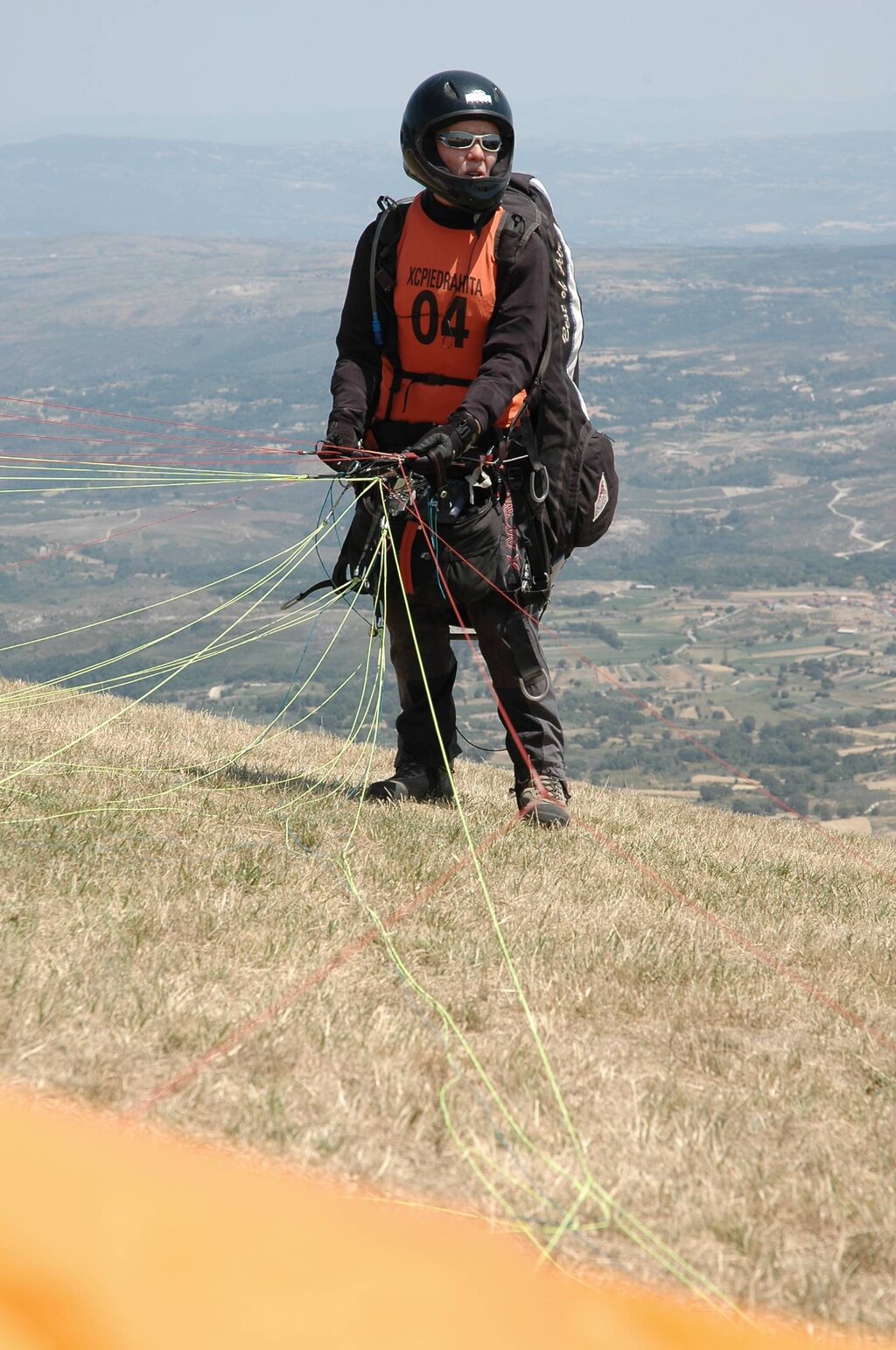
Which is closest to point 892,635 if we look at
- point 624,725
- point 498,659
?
point 624,725

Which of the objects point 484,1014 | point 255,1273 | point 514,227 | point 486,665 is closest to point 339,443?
point 514,227

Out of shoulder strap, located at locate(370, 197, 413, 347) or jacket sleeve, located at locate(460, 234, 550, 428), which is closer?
jacket sleeve, located at locate(460, 234, 550, 428)

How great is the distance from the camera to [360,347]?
677 centimetres

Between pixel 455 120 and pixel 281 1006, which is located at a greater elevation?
pixel 455 120

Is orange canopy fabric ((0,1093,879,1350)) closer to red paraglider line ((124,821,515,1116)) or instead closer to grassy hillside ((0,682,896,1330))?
grassy hillside ((0,682,896,1330))

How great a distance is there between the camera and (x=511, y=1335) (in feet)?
8.86

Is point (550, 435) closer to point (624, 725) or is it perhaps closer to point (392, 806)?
point (392, 806)

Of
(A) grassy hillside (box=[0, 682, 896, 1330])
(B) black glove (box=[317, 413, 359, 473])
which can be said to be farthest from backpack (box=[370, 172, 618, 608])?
(A) grassy hillside (box=[0, 682, 896, 1330])

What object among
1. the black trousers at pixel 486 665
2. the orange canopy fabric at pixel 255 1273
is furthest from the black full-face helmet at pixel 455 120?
the orange canopy fabric at pixel 255 1273

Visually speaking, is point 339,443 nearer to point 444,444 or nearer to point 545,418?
point 444,444

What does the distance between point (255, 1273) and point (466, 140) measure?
17.0ft

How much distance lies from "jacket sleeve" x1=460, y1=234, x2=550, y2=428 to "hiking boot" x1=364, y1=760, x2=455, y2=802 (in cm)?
215

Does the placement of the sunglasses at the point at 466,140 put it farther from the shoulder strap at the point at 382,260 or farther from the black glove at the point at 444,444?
the black glove at the point at 444,444

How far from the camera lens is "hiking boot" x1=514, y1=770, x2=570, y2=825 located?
705 cm
